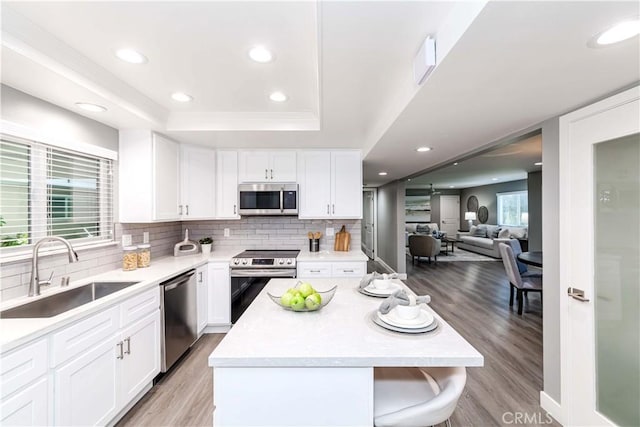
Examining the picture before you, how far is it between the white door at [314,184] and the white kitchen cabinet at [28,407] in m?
2.53

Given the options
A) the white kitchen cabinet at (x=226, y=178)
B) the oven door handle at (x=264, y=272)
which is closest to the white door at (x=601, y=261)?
the oven door handle at (x=264, y=272)

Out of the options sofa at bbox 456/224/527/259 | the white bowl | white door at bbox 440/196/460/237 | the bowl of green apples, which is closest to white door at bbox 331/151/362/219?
the white bowl

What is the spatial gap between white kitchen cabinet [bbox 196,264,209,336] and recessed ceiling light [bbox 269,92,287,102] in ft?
6.41

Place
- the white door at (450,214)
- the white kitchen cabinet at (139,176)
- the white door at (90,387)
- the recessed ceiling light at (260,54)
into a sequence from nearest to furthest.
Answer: the white door at (90,387) < the recessed ceiling light at (260,54) < the white kitchen cabinet at (139,176) < the white door at (450,214)

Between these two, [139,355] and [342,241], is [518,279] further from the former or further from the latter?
[139,355]

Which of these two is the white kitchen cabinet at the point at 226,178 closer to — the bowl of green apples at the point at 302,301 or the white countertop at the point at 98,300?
the white countertop at the point at 98,300

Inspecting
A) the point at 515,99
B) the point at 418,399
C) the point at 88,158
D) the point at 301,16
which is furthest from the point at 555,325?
the point at 88,158

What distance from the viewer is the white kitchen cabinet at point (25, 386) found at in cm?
114

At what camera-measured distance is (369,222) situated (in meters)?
8.15

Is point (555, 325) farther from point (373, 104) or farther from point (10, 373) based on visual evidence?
point (10, 373)

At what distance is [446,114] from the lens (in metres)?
1.78

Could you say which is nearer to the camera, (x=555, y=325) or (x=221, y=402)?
(x=221, y=402)

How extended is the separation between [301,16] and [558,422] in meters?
3.06

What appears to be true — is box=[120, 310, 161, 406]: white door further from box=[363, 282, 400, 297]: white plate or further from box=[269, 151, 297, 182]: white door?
box=[269, 151, 297, 182]: white door
